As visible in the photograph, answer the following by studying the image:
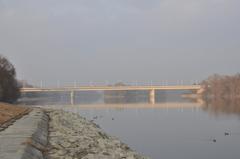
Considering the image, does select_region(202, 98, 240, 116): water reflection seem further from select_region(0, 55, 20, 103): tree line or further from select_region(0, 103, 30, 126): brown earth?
select_region(0, 55, 20, 103): tree line

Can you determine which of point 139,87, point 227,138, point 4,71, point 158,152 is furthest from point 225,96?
point 158,152

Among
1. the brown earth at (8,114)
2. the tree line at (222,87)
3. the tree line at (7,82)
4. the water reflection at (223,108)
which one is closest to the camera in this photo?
the brown earth at (8,114)

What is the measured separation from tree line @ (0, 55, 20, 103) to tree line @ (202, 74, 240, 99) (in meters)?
92.9

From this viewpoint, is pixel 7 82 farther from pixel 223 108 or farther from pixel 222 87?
pixel 222 87

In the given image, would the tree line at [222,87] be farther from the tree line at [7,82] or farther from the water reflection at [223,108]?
the tree line at [7,82]

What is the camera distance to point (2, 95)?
81.1 m

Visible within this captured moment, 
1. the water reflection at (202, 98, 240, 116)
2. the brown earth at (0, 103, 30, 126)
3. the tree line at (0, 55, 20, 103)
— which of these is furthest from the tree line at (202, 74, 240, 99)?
the brown earth at (0, 103, 30, 126)

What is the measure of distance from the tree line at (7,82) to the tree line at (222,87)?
305 ft

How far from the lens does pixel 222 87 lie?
16350cm

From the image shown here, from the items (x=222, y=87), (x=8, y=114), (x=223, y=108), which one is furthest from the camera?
(x=222, y=87)

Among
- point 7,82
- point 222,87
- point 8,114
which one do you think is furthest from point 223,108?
point 222,87

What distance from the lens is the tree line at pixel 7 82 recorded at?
3259 inches

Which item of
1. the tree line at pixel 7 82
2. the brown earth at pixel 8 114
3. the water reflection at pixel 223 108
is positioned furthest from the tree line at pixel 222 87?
the brown earth at pixel 8 114

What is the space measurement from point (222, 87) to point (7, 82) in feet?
337
